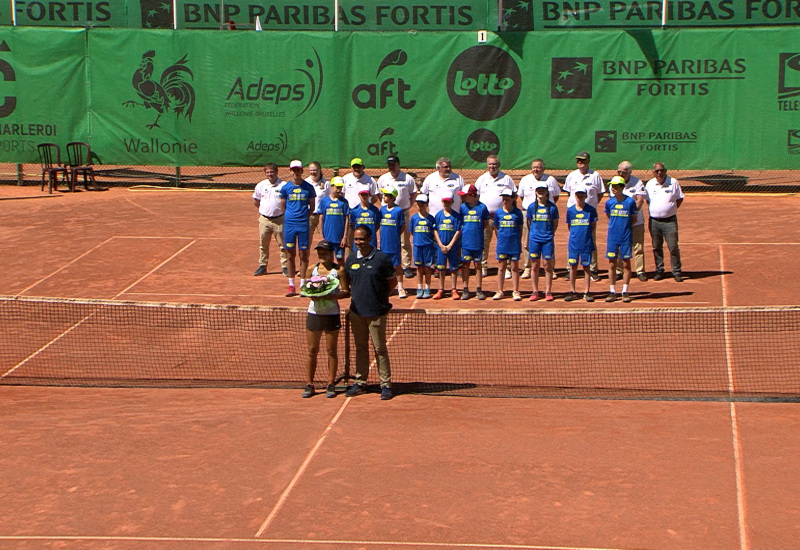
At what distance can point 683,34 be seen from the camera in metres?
23.0

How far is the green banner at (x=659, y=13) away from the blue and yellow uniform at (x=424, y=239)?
966 centimetres

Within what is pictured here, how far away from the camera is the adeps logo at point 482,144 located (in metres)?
23.7

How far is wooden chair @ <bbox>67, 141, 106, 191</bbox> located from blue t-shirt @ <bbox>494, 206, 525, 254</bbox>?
12.2m

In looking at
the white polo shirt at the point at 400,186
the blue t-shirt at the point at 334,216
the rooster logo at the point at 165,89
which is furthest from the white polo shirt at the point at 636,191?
the rooster logo at the point at 165,89

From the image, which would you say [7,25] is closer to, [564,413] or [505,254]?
[505,254]

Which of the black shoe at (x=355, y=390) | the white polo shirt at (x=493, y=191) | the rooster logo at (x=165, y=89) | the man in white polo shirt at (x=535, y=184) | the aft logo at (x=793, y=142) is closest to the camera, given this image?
the black shoe at (x=355, y=390)

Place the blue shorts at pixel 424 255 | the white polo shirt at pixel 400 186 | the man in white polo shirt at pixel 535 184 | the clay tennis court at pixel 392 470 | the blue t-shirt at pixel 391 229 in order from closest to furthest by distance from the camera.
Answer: the clay tennis court at pixel 392 470 < the blue t-shirt at pixel 391 229 < the blue shorts at pixel 424 255 < the man in white polo shirt at pixel 535 184 < the white polo shirt at pixel 400 186

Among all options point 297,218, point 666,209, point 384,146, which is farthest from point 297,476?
point 384,146

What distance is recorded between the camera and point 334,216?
1588 centimetres

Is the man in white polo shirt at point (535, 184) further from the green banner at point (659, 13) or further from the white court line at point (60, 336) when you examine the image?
the green banner at point (659, 13)

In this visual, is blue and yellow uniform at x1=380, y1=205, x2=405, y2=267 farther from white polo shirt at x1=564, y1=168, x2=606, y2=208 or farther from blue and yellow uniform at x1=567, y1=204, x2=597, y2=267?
white polo shirt at x1=564, y1=168, x2=606, y2=208

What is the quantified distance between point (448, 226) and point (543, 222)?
1368 millimetres

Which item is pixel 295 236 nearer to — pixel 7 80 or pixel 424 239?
A: pixel 424 239

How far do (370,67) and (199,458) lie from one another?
604 inches
